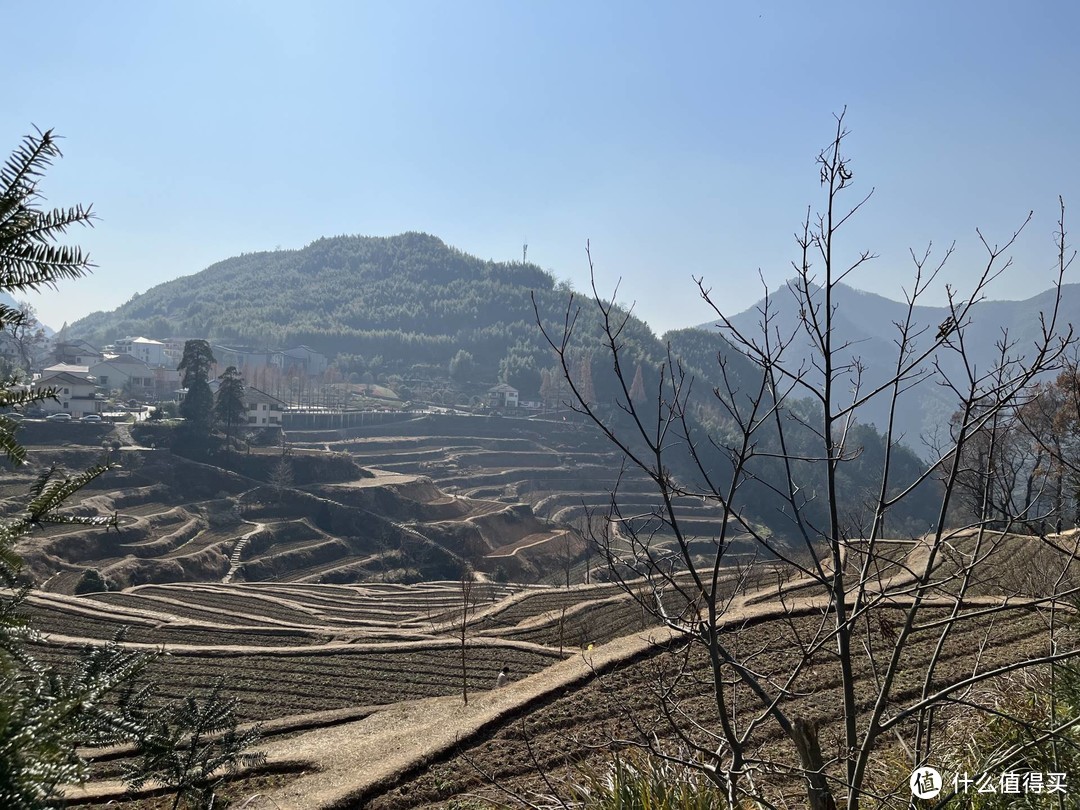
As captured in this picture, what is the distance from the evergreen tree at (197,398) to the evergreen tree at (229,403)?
1.62 feet

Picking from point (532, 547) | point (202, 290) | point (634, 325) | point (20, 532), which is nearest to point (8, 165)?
point (20, 532)

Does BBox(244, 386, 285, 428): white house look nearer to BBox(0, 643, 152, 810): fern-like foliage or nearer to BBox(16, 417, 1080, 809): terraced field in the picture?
BBox(16, 417, 1080, 809): terraced field

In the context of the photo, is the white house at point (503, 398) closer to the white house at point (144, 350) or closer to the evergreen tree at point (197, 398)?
the evergreen tree at point (197, 398)

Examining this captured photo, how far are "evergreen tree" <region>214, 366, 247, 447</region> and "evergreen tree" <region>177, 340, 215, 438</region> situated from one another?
0.49 metres

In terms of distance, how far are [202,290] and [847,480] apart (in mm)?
150443

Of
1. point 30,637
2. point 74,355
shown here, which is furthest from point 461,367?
point 30,637

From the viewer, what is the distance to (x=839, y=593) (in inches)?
100

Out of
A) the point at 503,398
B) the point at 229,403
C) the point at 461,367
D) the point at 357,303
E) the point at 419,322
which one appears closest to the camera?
the point at 229,403

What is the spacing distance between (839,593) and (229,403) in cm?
4877

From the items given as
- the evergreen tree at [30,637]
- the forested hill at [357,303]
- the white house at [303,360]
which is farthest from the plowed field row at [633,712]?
the forested hill at [357,303]

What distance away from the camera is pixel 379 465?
2219 inches

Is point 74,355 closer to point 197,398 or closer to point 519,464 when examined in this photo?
point 197,398

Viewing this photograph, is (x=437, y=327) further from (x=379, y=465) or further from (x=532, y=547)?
(x=532, y=547)

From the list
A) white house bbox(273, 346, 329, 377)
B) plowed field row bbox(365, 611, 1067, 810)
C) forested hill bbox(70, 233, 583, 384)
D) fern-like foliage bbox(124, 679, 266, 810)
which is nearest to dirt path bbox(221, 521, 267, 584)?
plowed field row bbox(365, 611, 1067, 810)
